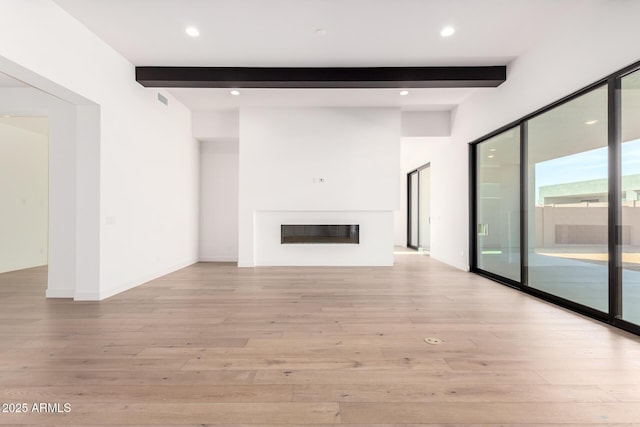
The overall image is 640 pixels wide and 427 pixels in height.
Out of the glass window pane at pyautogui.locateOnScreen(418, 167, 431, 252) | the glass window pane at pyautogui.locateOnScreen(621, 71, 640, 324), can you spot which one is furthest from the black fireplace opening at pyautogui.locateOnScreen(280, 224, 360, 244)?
the glass window pane at pyautogui.locateOnScreen(621, 71, 640, 324)

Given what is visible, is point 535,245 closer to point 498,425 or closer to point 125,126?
point 498,425

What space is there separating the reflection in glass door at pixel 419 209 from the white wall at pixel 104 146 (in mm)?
6714

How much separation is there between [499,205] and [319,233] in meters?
3.34

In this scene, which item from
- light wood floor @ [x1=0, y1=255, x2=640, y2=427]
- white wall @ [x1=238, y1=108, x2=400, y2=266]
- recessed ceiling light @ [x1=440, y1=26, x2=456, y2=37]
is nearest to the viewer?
light wood floor @ [x1=0, y1=255, x2=640, y2=427]

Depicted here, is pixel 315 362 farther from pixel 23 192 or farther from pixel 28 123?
pixel 23 192

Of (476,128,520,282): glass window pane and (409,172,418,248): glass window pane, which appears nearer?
(476,128,520,282): glass window pane

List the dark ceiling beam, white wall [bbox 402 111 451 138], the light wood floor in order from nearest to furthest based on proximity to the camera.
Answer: the light wood floor, the dark ceiling beam, white wall [bbox 402 111 451 138]

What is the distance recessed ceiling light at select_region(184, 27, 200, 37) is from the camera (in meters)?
3.60

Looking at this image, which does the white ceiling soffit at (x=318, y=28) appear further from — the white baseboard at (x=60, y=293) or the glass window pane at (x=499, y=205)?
the white baseboard at (x=60, y=293)

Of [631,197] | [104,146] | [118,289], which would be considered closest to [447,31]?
[631,197]

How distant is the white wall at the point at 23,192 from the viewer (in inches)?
229

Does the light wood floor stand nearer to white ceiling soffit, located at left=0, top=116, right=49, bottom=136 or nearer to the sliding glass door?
the sliding glass door

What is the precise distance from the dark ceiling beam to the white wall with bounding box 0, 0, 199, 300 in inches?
22.1

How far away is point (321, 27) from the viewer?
3.58m
